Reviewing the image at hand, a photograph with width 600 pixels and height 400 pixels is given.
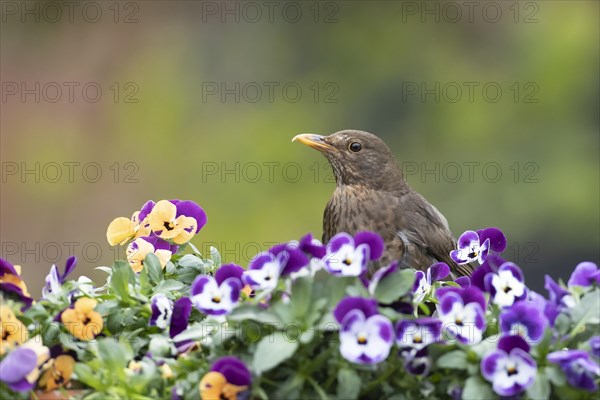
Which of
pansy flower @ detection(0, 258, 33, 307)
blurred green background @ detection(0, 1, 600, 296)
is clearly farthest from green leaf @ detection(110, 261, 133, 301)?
blurred green background @ detection(0, 1, 600, 296)

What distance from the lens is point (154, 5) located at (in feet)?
23.5

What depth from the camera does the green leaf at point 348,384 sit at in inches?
61.1

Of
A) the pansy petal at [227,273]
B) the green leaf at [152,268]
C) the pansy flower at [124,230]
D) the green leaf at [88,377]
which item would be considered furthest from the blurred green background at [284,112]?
the green leaf at [88,377]

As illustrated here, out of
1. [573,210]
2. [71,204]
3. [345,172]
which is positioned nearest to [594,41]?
[573,210]

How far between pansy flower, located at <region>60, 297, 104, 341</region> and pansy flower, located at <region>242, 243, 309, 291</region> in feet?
0.99

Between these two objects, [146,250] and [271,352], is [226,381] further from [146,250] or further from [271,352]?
[146,250]

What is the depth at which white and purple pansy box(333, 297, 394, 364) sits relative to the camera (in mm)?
1539

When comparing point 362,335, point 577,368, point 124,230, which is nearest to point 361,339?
point 362,335

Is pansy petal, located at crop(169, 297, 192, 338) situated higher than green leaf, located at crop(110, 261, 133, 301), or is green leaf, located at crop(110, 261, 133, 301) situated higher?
green leaf, located at crop(110, 261, 133, 301)

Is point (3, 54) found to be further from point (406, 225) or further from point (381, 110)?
point (406, 225)

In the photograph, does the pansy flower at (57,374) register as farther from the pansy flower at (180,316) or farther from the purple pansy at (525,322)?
the purple pansy at (525,322)

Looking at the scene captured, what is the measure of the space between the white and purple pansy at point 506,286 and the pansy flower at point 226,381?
490mm

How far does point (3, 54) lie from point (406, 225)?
4457 millimetres

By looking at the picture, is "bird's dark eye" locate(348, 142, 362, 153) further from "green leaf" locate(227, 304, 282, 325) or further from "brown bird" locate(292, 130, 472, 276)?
"green leaf" locate(227, 304, 282, 325)
